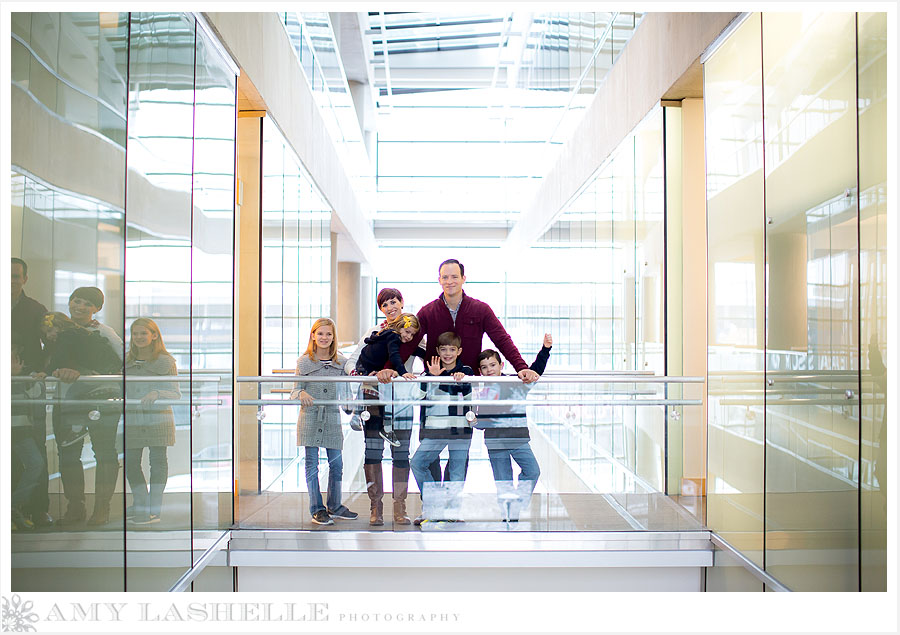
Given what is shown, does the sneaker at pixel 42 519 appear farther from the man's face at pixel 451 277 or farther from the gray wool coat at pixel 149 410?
the man's face at pixel 451 277

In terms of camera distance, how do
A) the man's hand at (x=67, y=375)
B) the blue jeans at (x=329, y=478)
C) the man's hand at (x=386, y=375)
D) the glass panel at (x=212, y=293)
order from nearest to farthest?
1. the man's hand at (x=67, y=375)
2. the glass panel at (x=212, y=293)
3. the man's hand at (x=386, y=375)
4. the blue jeans at (x=329, y=478)

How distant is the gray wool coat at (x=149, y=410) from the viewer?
4.28 m

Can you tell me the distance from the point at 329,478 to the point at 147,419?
77.5 inches

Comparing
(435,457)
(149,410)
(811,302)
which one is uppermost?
(811,302)

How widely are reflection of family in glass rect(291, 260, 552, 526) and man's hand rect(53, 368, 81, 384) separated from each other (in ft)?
8.25

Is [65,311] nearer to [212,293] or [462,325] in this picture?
[212,293]

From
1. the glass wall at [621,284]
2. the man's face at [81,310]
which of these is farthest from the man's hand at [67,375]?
the glass wall at [621,284]

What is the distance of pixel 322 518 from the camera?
630cm

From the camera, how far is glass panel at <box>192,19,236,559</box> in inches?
215

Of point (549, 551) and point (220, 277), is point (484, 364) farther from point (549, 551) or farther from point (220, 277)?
point (220, 277)

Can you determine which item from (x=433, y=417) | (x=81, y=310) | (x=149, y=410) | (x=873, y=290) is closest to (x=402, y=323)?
(x=433, y=417)

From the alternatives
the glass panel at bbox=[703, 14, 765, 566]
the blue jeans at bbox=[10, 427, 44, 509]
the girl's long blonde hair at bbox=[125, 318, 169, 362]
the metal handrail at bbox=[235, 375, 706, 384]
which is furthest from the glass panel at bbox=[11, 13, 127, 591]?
the glass panel at bbox=[703, 14, 765, 566]

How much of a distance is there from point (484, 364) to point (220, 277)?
2.13m

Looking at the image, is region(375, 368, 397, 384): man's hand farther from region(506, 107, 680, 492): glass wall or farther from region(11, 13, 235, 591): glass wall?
region(506, 107, 680, 492): glass wall
